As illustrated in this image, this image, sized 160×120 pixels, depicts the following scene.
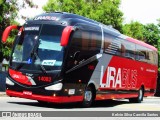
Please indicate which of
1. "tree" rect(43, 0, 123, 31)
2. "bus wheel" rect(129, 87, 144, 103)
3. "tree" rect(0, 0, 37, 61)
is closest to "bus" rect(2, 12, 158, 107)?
"bus wheel" rect(129, 87, 144, 103)

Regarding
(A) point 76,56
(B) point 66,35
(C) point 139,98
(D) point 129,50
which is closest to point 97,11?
(C) point 139,98

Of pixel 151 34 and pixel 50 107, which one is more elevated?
pixel 151 34

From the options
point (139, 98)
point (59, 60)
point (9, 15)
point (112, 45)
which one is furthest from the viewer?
point (9, 15)

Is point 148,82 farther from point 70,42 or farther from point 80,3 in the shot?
point 80,3

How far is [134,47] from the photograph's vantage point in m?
22.0

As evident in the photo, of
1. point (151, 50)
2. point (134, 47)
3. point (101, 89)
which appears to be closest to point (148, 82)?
point (151, 50)

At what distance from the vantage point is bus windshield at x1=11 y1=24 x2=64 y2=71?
46.3 ft

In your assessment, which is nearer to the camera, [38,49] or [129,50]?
[38,49]

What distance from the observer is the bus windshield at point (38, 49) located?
1410 cm

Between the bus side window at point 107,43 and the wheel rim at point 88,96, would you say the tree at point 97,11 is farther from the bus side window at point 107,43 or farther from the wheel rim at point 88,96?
the wheel rim at point 88,96

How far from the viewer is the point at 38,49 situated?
14344 millimetres

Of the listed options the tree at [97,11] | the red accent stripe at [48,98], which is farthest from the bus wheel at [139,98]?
the tree at [97,11]

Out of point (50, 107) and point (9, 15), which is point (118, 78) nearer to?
point (50, 107)

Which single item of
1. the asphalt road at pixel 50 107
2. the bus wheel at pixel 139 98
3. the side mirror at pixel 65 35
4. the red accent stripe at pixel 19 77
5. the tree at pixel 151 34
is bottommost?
the asphalt road at pixel 50 107
